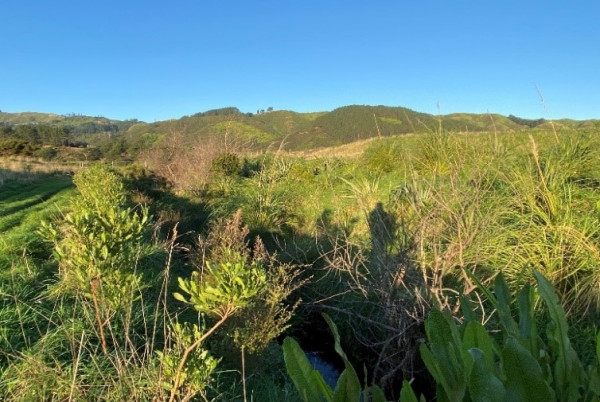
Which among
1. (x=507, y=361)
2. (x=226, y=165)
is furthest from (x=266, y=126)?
(x=507, y=361)

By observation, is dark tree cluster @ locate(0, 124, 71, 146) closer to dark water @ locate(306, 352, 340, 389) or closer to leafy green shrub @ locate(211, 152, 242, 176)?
leafy green shrub @ locate(211, 152, 242, 176)

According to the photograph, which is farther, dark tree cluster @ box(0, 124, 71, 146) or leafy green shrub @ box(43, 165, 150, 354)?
dark tree cluster @ box(0, 124, 71, 146)

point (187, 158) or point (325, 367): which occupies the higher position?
point (187, 158)

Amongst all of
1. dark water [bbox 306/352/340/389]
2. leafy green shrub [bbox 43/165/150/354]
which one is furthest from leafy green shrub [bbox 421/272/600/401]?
dark water [bbox 306/352/340/389]

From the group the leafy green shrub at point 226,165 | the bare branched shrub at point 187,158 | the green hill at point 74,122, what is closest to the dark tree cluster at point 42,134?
the bare branched shrub at point 187,158

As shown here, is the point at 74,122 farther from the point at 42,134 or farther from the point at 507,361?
the point at 507,361

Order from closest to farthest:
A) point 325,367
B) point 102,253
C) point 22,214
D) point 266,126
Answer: point 102,253 → point 325,367 → point 22,214 → point 266,126

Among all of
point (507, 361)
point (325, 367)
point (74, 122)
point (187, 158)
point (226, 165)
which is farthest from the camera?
point (74, 122)

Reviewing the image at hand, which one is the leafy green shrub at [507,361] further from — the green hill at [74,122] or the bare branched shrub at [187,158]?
the green hill at [74,122]

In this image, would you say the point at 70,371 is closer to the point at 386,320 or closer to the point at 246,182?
the point at 386,320

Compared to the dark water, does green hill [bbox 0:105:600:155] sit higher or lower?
higher

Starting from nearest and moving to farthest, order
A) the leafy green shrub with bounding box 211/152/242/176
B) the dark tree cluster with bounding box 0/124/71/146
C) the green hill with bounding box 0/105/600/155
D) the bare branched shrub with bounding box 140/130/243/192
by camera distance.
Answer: the leafy green shrub with bounding box 211/152/242/176 → the bare branched shrub with bounding box 140/130/243/192 → the green hill with bounding box 0/105/600/155 → the dark tree cluster with bounding box 0/124/71/146

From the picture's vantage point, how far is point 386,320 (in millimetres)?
4668

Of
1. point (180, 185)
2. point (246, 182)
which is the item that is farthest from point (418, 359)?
point (180, 185)
